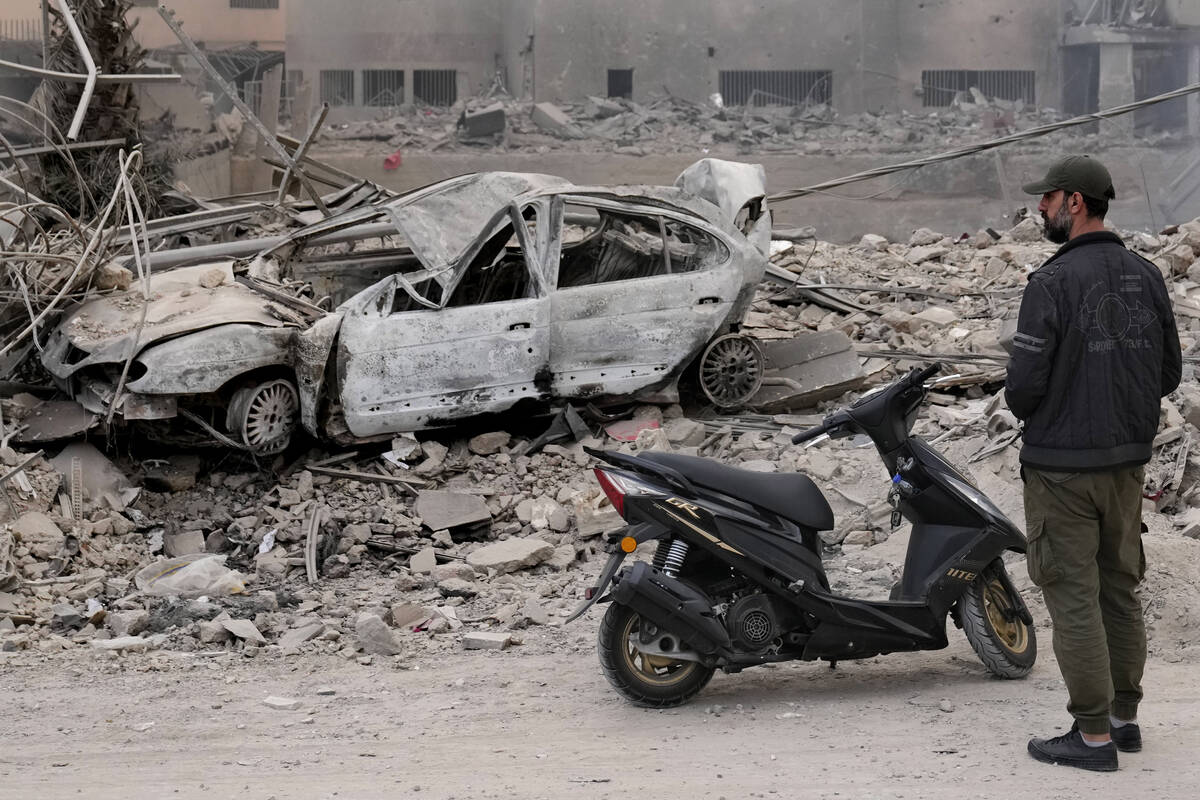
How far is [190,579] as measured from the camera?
7008 millimetres

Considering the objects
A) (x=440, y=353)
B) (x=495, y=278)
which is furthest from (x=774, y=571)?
→ (x=495, y=278)

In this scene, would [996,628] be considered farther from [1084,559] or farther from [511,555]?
[511,555]

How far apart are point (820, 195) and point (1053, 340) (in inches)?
751

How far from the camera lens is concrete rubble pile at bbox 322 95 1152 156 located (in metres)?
26.2

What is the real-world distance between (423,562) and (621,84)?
24.7 meters

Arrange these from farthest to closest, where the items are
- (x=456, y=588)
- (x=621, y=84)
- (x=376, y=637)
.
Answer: (x=621, y=84)
(x=456, y=588)
(x=376, y=637)

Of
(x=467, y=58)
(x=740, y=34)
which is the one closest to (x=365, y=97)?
(x=467, y=58)

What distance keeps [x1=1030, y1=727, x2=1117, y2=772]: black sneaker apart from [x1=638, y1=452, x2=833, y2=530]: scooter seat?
115cm

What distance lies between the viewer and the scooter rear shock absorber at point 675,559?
4.96m

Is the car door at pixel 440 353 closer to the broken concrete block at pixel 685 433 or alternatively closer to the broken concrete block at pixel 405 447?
the broken concrete block at pixel 405 447

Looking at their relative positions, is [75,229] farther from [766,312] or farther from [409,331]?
[766,312]

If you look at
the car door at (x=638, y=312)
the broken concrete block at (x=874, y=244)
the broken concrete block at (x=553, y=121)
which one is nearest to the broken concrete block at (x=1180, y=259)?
the broken concrete block at (x=874, y=244)

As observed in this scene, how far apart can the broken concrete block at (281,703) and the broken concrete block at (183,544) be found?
284cm

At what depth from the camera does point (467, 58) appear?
31.7 m
